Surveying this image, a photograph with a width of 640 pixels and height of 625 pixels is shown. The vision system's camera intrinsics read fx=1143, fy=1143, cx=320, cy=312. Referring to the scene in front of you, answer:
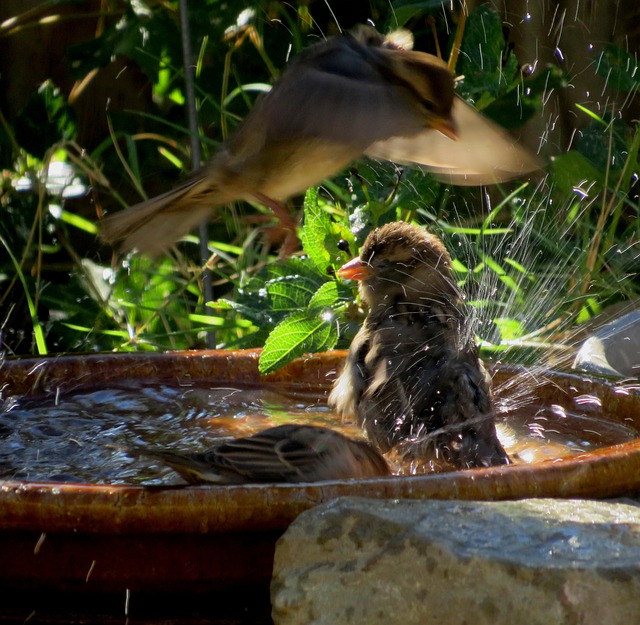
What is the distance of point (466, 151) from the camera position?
411cm

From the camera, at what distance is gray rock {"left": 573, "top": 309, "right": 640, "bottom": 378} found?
3.90 m

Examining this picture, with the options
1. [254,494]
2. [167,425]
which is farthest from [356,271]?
[254,494]

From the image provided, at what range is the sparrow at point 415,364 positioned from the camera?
125 inches

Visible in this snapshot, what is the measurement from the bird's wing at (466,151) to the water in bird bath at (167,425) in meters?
0.91

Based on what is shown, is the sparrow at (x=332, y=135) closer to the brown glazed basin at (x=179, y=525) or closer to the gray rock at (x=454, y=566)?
the brown glazed basin at (x=179, y=525)

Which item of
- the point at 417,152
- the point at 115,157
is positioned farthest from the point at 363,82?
the point at 115,157

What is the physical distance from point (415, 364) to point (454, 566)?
1.61 meters

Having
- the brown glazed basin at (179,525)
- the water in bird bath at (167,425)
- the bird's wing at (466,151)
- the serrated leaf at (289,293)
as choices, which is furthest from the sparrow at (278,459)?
the serrated leaf at (289,293)

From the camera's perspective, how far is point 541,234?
5230 millimetres

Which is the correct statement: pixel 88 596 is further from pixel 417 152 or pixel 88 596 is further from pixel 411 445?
pixel 417 152

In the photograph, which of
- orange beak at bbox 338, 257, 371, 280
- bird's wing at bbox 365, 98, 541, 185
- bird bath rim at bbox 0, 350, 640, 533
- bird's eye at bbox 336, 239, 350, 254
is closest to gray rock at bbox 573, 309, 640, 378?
bird's wing at bbox 365, 98, 541, 185

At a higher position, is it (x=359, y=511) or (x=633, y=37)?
(x=359, y=511)

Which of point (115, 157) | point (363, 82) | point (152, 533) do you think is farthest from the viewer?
point (115, 157)

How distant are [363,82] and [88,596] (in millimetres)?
1874
